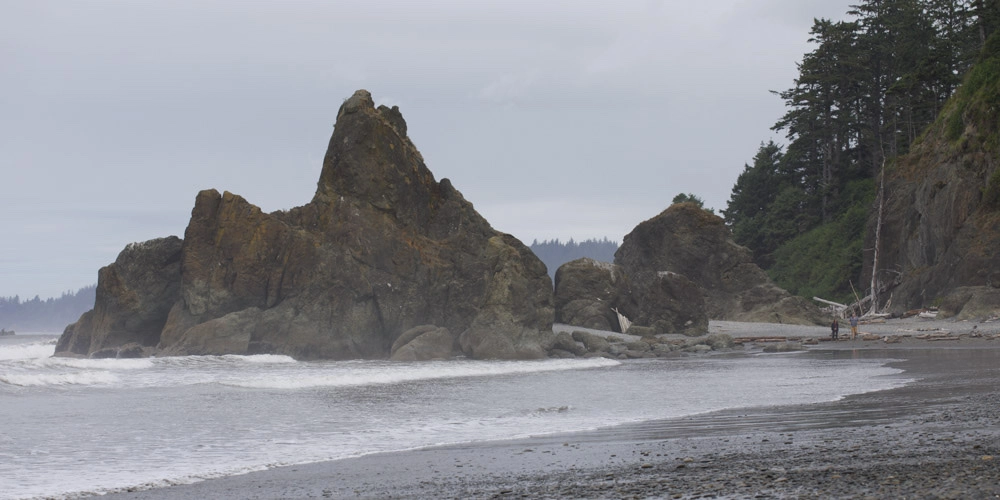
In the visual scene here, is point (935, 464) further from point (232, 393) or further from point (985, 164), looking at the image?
point (985, 164)

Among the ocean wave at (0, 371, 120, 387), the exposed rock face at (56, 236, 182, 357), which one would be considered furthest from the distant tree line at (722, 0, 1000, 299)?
the ocean wave at (0, 371, 120, 387)


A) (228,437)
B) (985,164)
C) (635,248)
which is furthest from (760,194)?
(228,437)

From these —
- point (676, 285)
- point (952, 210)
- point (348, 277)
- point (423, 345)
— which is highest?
point (952, 210)

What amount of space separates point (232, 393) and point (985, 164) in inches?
1294

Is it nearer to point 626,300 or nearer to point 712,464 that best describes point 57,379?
point 712,464

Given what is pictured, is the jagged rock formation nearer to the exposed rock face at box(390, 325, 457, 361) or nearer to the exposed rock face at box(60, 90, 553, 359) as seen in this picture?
the exposed rock face at box(60, 90, 553, 359)

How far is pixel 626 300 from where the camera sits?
140ft

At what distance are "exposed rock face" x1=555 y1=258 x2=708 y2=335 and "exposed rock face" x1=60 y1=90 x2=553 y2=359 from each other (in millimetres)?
6327

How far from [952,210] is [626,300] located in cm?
1483

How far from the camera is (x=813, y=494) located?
6102 mm

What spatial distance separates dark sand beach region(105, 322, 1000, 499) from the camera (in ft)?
21.5

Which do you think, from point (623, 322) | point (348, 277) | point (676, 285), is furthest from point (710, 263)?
point (348, 277)

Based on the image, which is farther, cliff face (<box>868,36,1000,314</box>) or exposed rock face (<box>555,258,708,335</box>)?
exposed rock face (<box>555,258,708,335</box>)

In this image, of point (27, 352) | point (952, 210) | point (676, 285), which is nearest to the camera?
point (952, 210)
